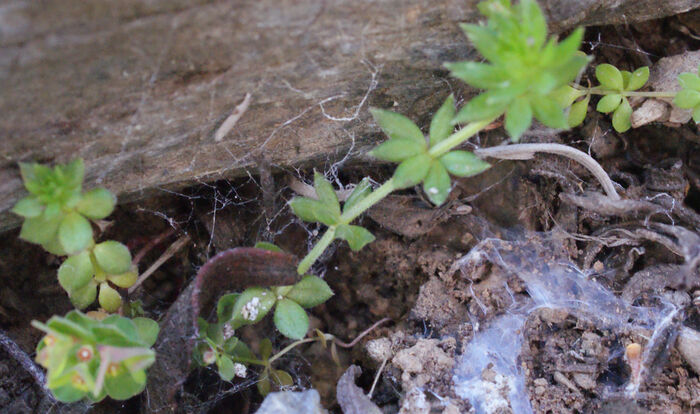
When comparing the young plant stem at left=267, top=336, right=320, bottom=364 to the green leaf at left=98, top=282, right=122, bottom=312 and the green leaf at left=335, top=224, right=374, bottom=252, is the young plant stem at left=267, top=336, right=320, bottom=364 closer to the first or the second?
the green leaf at left=335, top=224, right=374, bottom=252

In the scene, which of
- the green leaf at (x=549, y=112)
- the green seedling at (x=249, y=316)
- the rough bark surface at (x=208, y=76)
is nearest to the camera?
the rough bark surface at (x=208, y=76)

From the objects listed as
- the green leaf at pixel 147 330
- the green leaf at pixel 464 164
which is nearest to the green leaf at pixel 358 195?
the green leaf at pixel 464 164

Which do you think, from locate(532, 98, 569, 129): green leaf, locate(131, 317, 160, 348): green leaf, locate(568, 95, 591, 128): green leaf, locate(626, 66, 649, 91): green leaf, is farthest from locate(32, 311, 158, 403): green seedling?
locate(626, 66, 649, 91): green leaf

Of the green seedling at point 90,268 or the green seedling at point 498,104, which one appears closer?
the green seedling at point 498,104

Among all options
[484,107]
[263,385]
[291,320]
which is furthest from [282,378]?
[484,107]

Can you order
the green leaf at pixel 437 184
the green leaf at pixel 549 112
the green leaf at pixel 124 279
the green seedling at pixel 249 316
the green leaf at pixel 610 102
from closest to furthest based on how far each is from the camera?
the green leaf at pixel 549 112
the green leaf at pixel 437 184
the green seedling at pixel 249 316
the green leaf at pixel 124 279
the green leaf at pixel 610 102

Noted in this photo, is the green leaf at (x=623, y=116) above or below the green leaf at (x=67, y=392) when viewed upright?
above

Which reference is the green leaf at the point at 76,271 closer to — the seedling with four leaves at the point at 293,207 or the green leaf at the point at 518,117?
the seedling with four leaves at the point at 293,207

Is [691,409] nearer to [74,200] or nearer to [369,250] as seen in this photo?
[369,250]
